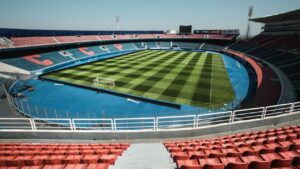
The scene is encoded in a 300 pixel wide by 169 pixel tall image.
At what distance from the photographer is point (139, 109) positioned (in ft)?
61.0

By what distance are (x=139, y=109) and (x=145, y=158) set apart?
42.4ft

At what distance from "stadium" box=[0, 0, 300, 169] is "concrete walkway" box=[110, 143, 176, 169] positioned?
34 mm

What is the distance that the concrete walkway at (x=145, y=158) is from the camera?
4.94 m

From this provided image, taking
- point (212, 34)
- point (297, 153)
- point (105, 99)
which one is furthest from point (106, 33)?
point (297, 153)

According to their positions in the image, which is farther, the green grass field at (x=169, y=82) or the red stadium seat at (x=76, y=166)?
the green grass field at (x=169, y=82)

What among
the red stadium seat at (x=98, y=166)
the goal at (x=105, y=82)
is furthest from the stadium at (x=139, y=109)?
the goal at (x=105, y=82)

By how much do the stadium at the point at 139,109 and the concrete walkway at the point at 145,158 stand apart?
34 mm

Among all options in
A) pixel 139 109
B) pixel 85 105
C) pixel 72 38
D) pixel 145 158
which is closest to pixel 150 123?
pixel 139 109

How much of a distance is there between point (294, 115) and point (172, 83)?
57.3 ft

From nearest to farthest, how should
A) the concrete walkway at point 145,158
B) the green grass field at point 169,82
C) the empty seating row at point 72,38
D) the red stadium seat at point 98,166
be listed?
the red stadium seat at point 98,166 < the concrete walkway at point 145,158 < the green grass field at point 169,82 < the empty seating row at point 72,38

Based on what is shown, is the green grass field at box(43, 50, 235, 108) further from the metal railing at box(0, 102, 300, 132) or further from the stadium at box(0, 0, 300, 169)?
the metal railing at box(0, 102, 300, 132)

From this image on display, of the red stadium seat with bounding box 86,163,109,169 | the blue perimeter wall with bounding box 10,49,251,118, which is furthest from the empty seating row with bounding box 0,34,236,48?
the red stadium seat with bounding box 86,163,109,169

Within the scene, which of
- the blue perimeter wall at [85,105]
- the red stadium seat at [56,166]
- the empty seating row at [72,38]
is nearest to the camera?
the red stadium seat at [56,166]

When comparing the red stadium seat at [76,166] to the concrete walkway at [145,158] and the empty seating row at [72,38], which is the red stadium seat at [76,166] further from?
the empty seating row at [72,38]
